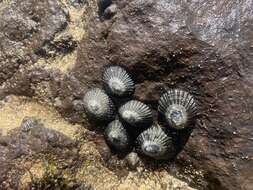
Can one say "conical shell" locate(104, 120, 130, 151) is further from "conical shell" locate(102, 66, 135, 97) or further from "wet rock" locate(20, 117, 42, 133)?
"wet rock" locate(20, 117, 42, 133)

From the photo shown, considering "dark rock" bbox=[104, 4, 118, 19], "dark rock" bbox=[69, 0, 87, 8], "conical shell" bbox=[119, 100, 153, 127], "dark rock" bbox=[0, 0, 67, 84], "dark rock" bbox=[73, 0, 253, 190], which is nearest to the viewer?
"dark rock" bbox=[73, 0, 253, 190]

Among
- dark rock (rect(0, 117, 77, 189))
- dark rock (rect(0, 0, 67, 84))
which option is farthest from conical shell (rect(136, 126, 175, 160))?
dark rock (rect(0, 0, 67, 84))

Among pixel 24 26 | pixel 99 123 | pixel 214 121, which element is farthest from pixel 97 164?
pixel 24 26

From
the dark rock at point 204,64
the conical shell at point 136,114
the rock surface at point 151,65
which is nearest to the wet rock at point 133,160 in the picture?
the rock surface at point 151,65

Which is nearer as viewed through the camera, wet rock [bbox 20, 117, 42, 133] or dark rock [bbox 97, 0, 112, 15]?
wet rock [bbox 20, 117, 42, 133]

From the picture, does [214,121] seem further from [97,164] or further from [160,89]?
[97,164]

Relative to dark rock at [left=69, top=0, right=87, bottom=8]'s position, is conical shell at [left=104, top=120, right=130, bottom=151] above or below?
below

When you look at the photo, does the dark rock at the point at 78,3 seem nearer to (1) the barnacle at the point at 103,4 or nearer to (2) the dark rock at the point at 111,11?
(1) the barnacle at the point at 103,4
